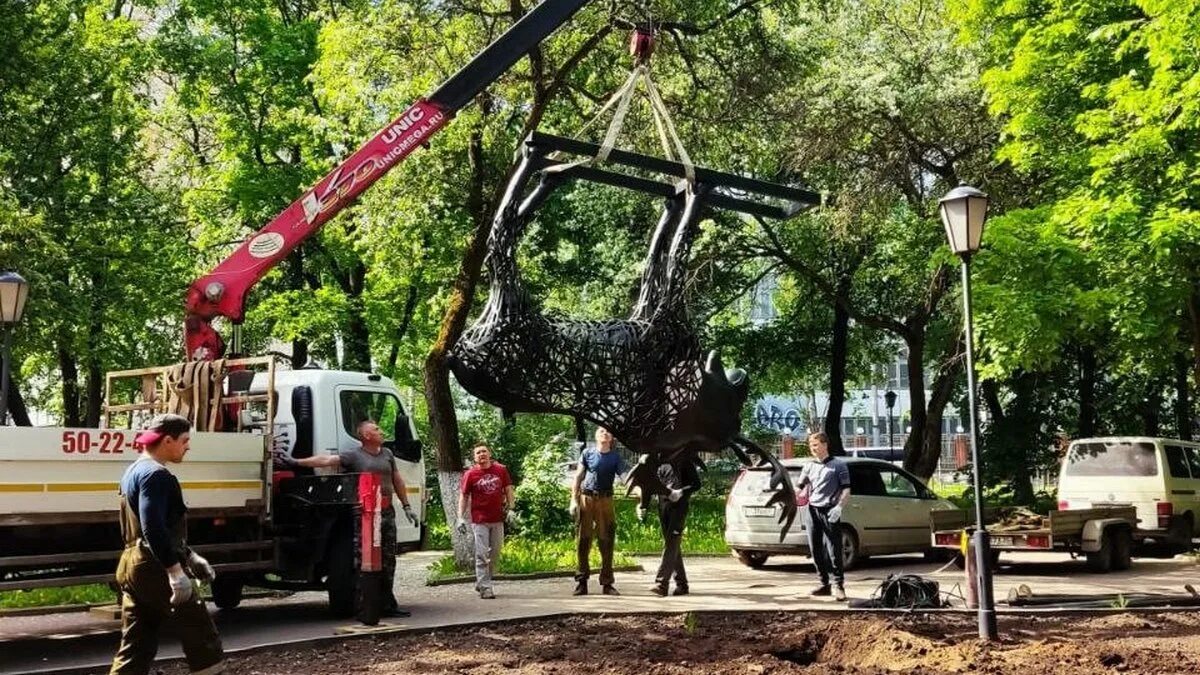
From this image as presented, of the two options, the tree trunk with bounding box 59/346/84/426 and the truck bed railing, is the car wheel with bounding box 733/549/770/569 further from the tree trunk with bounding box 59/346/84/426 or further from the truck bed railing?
the tree trunk with bounding box 59/346/84/426

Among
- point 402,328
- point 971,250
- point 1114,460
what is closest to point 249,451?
point 971,250

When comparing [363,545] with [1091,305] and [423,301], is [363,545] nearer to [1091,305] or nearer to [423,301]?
[1091,305]

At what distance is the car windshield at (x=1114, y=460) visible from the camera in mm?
17906

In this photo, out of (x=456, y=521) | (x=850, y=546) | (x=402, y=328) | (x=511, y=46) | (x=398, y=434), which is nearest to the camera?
(x=511, y=46)

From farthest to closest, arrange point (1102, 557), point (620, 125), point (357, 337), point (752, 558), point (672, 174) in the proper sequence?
point (357, 337) < point (752, 558) < point (1102, 557) < point (672, 174) < point (620, 125)

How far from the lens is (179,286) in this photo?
24.9 metres

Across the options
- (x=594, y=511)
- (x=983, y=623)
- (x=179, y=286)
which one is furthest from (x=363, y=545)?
(x=179, y=286)

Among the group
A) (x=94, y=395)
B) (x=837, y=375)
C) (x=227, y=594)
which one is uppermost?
(x=837, y=375)

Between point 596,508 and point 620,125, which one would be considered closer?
point 620,125

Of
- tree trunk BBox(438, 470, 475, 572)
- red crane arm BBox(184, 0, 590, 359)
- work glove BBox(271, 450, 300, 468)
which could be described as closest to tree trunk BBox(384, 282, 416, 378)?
tree trunk BBox(438, 470, 475, 572)

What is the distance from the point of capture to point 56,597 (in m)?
14.0

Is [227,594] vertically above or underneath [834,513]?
underneath

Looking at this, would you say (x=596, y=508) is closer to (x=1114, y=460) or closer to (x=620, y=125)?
(x=620, y=125)

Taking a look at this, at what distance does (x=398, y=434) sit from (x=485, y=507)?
4.32 feet
